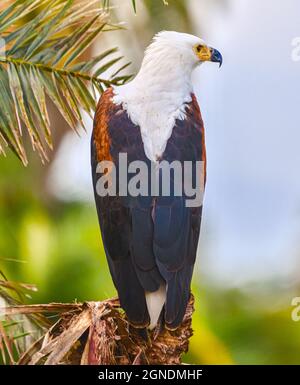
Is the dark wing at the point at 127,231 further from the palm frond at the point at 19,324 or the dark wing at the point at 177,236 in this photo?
the palm frond at the point at 19,324

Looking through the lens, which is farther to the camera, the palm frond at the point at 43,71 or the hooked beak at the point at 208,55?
the hooked beak at the point at 208,55

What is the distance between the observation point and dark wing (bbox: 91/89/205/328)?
5.41 metres

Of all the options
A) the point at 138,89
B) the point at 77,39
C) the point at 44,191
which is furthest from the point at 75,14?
Answer: the point at 44,191

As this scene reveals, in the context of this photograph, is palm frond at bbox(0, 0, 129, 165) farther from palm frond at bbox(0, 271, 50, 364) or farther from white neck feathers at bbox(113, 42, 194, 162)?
palm frond at bbox(0, 271, 50, 364)

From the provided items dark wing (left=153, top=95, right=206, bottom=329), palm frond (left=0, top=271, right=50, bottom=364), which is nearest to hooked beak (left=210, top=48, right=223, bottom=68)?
dark wing (left=153, top=95, right=206, bottom=329)

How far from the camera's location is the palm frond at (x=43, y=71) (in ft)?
19.8

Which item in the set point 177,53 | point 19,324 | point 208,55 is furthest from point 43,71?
point 19,324

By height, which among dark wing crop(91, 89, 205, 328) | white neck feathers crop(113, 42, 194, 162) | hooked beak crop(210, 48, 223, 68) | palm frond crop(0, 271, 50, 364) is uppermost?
hooked beak crop(210, 48, 223, 68)

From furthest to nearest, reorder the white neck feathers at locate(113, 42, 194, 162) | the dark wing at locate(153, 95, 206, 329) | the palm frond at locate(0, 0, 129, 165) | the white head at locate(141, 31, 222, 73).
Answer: the white head at locate(141, 31, 222, 73) < the palm frond at locate(0, 0, 129, 165) < the white neck feathers at locate(113, 42, 194, 162) < the dark wing at locate(153, 95, 206, 329)

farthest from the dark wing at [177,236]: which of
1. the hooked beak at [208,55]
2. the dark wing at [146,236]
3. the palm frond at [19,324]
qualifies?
the palm frond at [19,324]

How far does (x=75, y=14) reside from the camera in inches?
256

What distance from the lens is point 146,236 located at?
5.45 m

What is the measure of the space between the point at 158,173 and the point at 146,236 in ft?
1.44
